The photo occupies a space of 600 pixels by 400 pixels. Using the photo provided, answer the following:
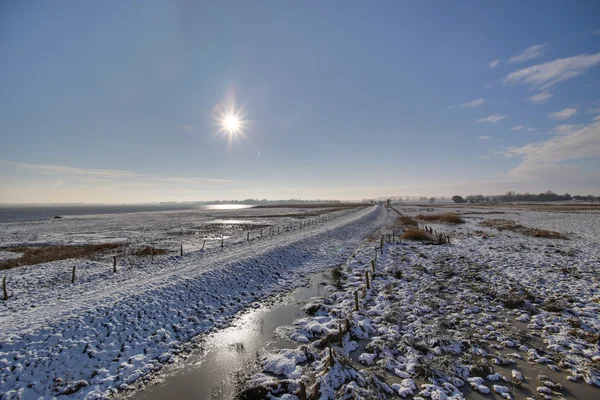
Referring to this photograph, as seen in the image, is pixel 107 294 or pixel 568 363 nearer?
pixel 568 363

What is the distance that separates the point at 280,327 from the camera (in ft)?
42.8

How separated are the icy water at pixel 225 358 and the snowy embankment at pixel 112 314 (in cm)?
101

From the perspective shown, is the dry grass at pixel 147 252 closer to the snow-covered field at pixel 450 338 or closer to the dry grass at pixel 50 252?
the dry grass at pixel 50 252

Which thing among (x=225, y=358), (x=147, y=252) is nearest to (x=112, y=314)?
(x=225, y=358)

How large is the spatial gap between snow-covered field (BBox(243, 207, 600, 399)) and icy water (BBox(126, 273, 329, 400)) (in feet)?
2.68

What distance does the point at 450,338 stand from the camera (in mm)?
10930

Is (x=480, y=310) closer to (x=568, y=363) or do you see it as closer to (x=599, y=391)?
(x=568, y=363)

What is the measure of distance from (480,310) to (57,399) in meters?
18.9

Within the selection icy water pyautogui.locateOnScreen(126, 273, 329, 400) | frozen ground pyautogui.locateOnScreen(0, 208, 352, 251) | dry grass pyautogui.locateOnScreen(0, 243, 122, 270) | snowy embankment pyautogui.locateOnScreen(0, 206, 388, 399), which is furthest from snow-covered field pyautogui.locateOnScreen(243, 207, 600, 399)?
dry grass pyautogui.locateOnScreen(0, 243, 122, 270)

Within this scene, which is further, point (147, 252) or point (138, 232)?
point (138, 232)

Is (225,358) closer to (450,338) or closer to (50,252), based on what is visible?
(450,338)

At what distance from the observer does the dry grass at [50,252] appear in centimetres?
2639

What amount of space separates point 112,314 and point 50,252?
1115 inches

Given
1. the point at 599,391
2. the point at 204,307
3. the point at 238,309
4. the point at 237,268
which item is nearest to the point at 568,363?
the point at 599,391
